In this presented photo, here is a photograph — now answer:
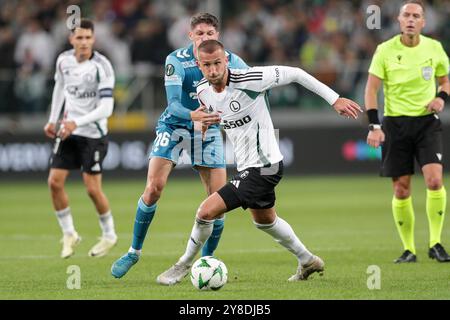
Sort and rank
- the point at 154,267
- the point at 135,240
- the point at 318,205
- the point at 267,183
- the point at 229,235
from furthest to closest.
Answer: the point at 318,205 → the point at 229,235 → the point at 154,267 → the point at 135,240 → the point at 267,183

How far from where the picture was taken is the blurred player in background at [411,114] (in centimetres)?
1030

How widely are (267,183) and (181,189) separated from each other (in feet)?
40.3

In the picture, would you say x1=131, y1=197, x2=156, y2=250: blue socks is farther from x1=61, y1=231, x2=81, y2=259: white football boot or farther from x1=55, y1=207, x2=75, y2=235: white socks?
x1=55, y1=207, x2=75, y2=235: white socks

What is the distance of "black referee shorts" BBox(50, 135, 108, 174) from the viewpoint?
1160 centimetres

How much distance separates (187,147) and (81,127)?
2.61m

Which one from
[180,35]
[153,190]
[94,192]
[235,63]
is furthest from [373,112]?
[180,35]

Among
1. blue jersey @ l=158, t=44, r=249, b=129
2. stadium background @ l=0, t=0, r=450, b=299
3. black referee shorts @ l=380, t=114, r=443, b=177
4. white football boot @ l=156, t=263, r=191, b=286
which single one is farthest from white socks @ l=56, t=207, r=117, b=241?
stadium background @ l=0, t=0, r=450, b=299

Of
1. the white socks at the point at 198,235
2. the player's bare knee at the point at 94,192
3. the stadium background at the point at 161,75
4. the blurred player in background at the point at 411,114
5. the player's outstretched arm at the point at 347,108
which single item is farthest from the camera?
the stadium background at the point at 161,75

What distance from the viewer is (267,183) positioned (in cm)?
834

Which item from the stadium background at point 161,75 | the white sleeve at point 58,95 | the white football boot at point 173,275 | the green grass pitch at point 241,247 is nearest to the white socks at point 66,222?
the green grass pitch at point 241,247

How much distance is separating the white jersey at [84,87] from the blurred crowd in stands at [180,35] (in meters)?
9.72

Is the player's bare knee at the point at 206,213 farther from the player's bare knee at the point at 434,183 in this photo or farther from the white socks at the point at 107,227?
the white socks at the point at 107,227
